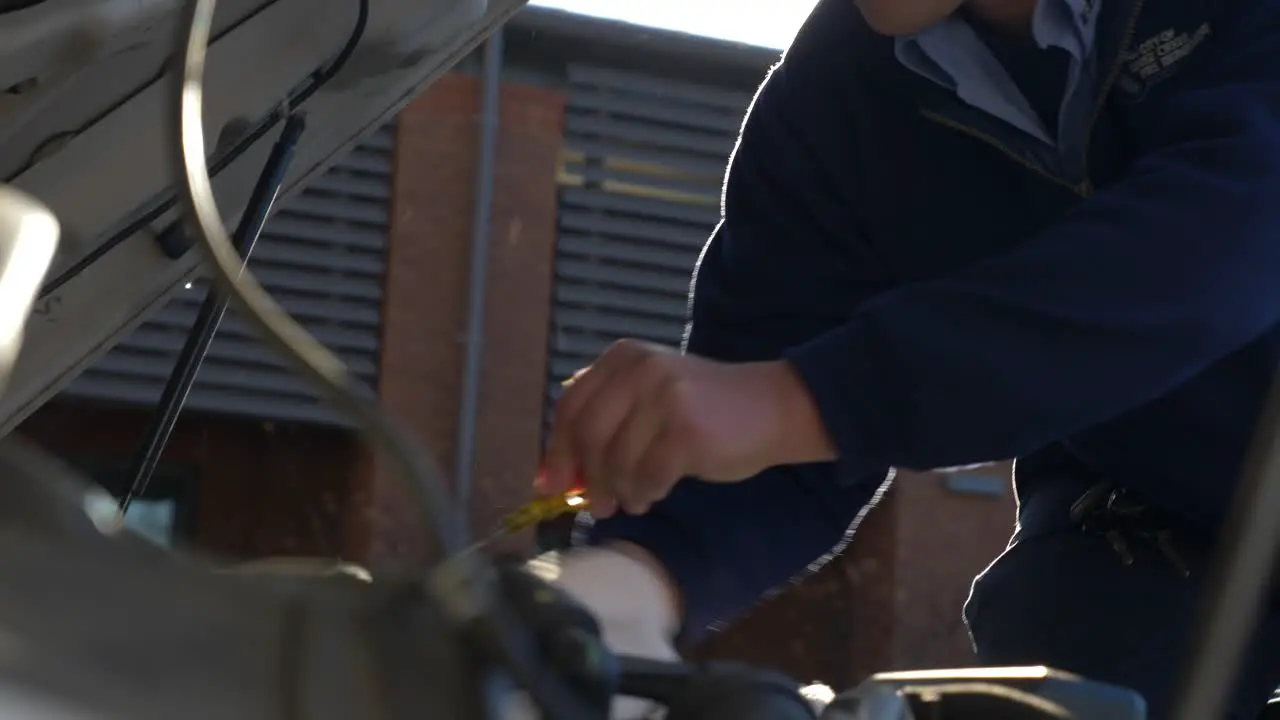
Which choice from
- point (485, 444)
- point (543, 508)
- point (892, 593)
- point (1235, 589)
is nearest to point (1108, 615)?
point (543, 508)

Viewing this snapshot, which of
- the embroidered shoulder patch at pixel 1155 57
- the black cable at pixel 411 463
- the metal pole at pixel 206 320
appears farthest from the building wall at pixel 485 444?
the black cable at pixel 411 463

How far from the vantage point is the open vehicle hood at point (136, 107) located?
0.81 meters

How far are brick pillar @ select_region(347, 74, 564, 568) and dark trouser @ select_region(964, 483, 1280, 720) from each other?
17.6 feet

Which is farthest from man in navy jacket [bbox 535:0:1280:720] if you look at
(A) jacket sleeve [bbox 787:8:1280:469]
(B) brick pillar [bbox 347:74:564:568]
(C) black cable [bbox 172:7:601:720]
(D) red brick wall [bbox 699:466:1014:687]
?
(D) red brick wall [bbox 699:466:1014:687]

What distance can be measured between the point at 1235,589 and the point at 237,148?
0.74 meters

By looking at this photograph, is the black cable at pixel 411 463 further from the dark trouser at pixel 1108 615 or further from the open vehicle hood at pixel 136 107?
the dark trouser at pixel 1108 615

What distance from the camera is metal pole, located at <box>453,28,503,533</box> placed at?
6.48 meters

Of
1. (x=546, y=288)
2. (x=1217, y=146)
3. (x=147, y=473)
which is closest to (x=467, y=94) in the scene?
(x=546, y=288)

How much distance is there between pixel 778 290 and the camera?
3.35 ft

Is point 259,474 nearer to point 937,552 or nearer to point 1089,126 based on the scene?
point 937,552

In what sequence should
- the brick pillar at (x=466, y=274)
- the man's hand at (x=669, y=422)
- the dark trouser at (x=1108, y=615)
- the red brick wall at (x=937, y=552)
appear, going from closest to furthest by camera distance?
the man's hand at (x=669, y=422) → the dark trouser at (x=1108, y=615) → the brick pillar at (x=466, y=274) → the red brick wall at (x=937, y=552)

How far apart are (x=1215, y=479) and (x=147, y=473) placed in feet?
2.09

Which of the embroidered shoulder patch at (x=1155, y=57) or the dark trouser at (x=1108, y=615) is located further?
the dark trouser at (x=1108, y=615)

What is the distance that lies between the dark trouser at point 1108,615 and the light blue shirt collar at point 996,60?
0.23m
